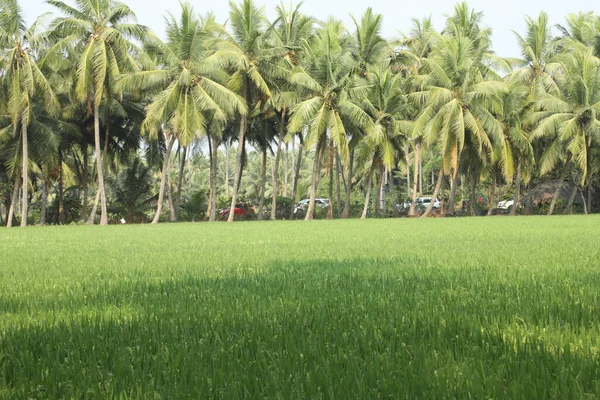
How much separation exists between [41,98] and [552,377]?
2919 centimetres

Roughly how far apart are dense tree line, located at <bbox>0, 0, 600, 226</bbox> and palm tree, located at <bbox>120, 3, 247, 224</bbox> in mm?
74

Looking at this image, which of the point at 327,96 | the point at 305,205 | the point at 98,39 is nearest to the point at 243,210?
the point at 305,205

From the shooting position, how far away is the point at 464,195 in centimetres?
4144

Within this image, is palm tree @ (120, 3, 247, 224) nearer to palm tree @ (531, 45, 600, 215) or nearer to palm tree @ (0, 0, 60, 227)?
palm tree @ (0, 0, 60, 227)

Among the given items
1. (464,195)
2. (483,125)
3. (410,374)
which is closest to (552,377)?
(410,374)

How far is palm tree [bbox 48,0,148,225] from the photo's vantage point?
23.5m

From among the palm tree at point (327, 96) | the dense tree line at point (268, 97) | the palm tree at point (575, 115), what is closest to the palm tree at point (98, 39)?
the dense tree line at point (268, 97)

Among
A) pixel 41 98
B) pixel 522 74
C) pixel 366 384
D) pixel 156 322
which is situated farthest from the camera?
pixel 522 74

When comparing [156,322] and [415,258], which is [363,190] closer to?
[415,258]

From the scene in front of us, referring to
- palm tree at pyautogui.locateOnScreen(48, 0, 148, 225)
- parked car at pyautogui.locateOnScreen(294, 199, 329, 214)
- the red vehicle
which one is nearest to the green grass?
palm tree at pyautogui.locateOnScreen(48, 0, 148, 225)

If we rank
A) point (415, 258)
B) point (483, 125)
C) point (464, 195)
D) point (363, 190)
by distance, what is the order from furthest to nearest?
point (363, 190), point (464, 195), point (483, 125), point (415, 258)

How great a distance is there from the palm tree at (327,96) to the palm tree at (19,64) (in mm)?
11707

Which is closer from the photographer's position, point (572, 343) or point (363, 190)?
point (572, 343)

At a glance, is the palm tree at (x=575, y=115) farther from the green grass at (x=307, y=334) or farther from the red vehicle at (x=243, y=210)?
the green grass at (x=307, y=334)
